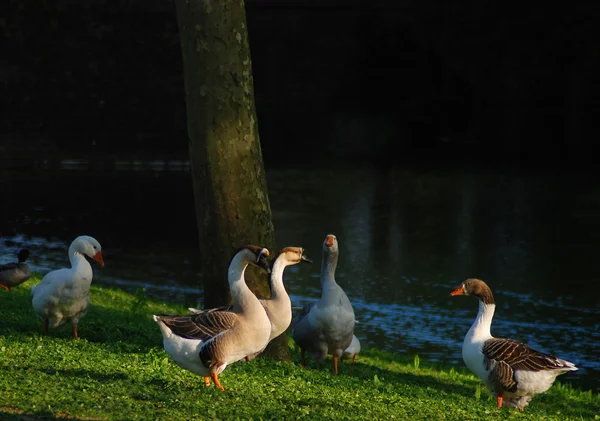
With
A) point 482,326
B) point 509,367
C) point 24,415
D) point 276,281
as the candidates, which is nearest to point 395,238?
point 482,326

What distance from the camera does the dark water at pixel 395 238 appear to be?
17016 mm

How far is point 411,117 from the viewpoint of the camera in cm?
4828

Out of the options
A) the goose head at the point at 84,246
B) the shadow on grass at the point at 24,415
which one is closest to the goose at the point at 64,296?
the goose head at the point at 84,246

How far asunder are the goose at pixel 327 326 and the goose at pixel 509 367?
1.40 m

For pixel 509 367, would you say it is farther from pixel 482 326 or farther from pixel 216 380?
pixel 216 380

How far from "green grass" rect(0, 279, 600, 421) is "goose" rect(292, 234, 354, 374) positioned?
0.25 m

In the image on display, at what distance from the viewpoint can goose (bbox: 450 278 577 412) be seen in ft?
33.9

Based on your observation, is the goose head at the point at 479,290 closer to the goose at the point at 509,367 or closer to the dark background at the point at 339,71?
the goose at the point at 509,367

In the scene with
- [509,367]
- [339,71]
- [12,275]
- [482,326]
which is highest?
[339,71]

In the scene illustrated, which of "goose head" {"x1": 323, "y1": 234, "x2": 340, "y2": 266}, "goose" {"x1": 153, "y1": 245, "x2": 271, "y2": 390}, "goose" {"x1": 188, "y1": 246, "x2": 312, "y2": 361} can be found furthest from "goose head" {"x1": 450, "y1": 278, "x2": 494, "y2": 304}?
"goose" {"x1": 153, "y1": 245, "x2": 271, "y2": 390}

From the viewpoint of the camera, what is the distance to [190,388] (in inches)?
351

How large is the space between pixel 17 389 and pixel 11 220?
18.0 metres

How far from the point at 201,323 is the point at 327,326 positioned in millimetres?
2665

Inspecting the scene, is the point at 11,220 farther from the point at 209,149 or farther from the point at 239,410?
the point at 239,410
